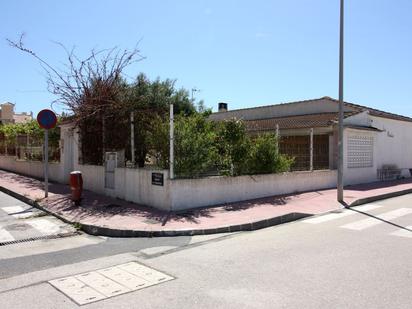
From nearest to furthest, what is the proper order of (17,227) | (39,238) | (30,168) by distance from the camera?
(39,238), (17,227), (30,168)

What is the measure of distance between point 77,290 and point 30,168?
16.6 metres

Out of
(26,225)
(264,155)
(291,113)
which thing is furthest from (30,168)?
(291,113)

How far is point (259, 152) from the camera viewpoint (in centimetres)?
1339

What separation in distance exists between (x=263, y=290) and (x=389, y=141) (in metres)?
19.4

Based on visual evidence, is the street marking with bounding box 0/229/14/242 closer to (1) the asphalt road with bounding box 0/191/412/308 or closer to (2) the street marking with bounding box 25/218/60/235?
(2) the street marking with bounding box 25/218/60/235

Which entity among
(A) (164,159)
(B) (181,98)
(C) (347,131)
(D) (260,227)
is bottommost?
(D) (260,227)

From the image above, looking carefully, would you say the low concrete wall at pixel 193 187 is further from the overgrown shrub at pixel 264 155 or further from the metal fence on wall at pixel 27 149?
the metal fence on wall at pixel 27 149

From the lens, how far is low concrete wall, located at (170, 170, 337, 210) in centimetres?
Answer: 1080

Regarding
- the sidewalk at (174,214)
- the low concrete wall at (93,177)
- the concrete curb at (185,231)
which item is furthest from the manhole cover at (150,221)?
the low concrete wall at (93,177)

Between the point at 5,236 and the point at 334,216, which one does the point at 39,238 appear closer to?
the point at 5,236

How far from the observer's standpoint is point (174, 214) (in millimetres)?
10141

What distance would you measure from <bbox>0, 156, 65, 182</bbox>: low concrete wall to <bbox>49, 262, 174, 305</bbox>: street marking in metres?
11.6

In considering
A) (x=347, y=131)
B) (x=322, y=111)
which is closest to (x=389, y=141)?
(x=322, y=111)

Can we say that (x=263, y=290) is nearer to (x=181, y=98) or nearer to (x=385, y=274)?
(x=385, y=274)
